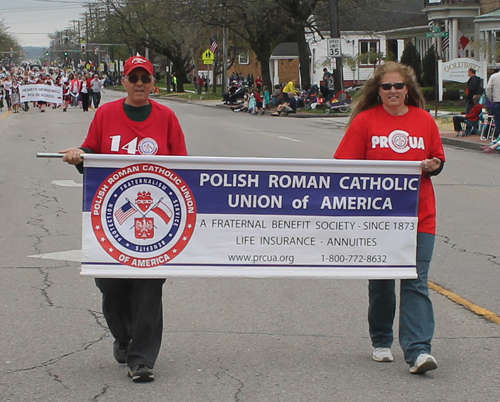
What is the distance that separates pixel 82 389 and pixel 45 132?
21.7 meters

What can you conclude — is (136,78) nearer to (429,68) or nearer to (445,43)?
(445,43)

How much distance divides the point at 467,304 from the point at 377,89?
2340 millimetres

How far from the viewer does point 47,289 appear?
6.94 m

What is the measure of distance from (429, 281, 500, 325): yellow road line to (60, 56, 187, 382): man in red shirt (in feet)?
8.82

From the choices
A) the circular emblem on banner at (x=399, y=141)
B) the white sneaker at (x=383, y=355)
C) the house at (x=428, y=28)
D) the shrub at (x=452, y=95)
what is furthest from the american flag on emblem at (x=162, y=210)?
the shrub at (x=452, y=95)

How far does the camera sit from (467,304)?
644 cm

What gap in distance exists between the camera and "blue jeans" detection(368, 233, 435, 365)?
4706mm

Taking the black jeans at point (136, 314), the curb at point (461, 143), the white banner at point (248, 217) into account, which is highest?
the white banner at point (248, 217)

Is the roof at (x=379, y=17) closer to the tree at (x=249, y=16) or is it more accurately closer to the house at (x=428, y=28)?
the house at (x=428, y=28)

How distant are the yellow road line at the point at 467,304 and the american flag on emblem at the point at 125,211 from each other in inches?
114

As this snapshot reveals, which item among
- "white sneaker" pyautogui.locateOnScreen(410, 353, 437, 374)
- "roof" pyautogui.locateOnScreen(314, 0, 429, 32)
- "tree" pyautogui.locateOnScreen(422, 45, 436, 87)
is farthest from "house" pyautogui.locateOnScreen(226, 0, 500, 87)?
"white sneaker" pyautogui.locateOnScreen(410, 353, 437, 374)

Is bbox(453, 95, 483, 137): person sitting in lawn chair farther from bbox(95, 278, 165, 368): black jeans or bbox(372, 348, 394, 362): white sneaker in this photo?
bbox(95, 278, 165, 368): black jeans

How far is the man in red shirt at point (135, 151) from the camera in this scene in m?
4.62

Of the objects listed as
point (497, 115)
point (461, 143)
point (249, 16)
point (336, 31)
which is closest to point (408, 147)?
point (497, 115)
